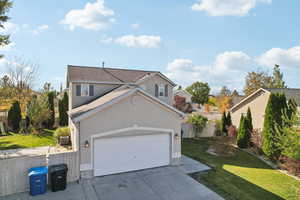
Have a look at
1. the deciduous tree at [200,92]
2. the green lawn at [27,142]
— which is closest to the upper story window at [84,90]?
the green lawn at [27,142]

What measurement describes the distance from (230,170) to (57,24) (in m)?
16.0

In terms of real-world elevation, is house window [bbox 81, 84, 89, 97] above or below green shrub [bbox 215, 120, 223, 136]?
above

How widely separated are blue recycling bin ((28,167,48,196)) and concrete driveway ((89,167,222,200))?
6.83 feet

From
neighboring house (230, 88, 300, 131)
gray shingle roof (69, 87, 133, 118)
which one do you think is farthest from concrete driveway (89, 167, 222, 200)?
neighboring house (230, 88, 300, 131)

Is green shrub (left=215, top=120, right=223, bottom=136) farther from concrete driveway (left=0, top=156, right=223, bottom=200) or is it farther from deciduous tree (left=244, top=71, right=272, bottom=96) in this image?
deciduous tree (left=244, top=71, right=272, bottom=96)

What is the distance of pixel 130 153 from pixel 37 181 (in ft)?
15.0

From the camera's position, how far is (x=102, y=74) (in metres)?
17.1

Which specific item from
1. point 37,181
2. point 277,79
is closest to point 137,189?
point 37,181

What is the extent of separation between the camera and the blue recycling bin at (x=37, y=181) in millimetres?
7398

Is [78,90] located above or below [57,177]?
above

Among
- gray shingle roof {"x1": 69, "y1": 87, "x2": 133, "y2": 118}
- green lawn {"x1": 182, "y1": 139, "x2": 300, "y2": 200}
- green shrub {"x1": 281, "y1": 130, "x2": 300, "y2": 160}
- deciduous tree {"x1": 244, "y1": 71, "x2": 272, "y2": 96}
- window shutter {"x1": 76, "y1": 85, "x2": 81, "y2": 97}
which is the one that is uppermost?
deciduous tree {"x1": 244, "y1": 71, "x2": 272, "y2": 96}

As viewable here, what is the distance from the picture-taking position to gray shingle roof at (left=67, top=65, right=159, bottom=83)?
15167 mm

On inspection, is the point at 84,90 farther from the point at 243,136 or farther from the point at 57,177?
the point at 243,136

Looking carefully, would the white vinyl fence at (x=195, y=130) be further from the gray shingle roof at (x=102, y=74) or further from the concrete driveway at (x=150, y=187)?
the concrete driveway at (x=150, y=187)
